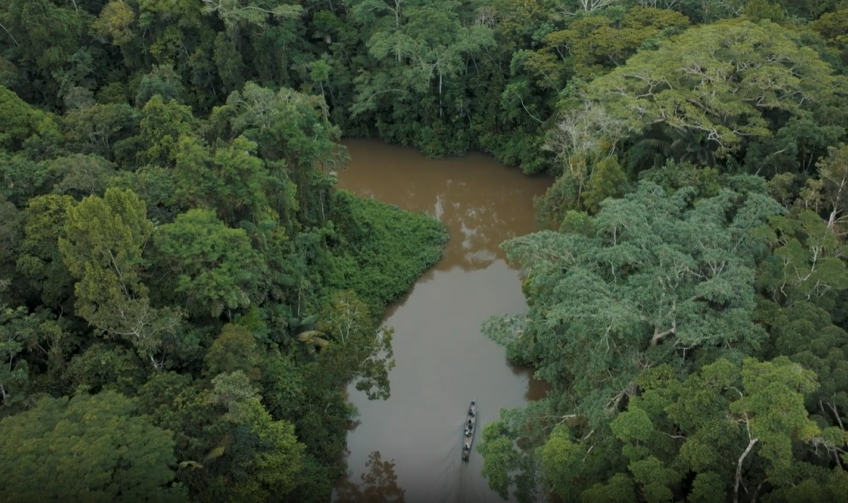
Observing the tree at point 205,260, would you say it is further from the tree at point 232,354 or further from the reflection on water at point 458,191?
the reflection on water at point 458,191

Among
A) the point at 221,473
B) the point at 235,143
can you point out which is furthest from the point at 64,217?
the point at 221,473

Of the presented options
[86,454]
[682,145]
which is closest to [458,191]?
[682,145]

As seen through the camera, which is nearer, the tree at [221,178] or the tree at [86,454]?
the tree at [86,454]

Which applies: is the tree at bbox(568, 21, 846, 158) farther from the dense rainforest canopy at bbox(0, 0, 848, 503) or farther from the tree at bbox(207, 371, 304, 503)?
the tree at bbox(207, 371, 304, 503)

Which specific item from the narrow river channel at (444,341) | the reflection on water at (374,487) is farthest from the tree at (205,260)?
the narrow river channel at (444,341)

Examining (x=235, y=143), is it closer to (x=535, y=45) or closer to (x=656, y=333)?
(x=656, y=333)

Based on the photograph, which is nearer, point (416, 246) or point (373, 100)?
point (416, 246)

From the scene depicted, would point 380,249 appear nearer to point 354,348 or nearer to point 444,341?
point 444,341
